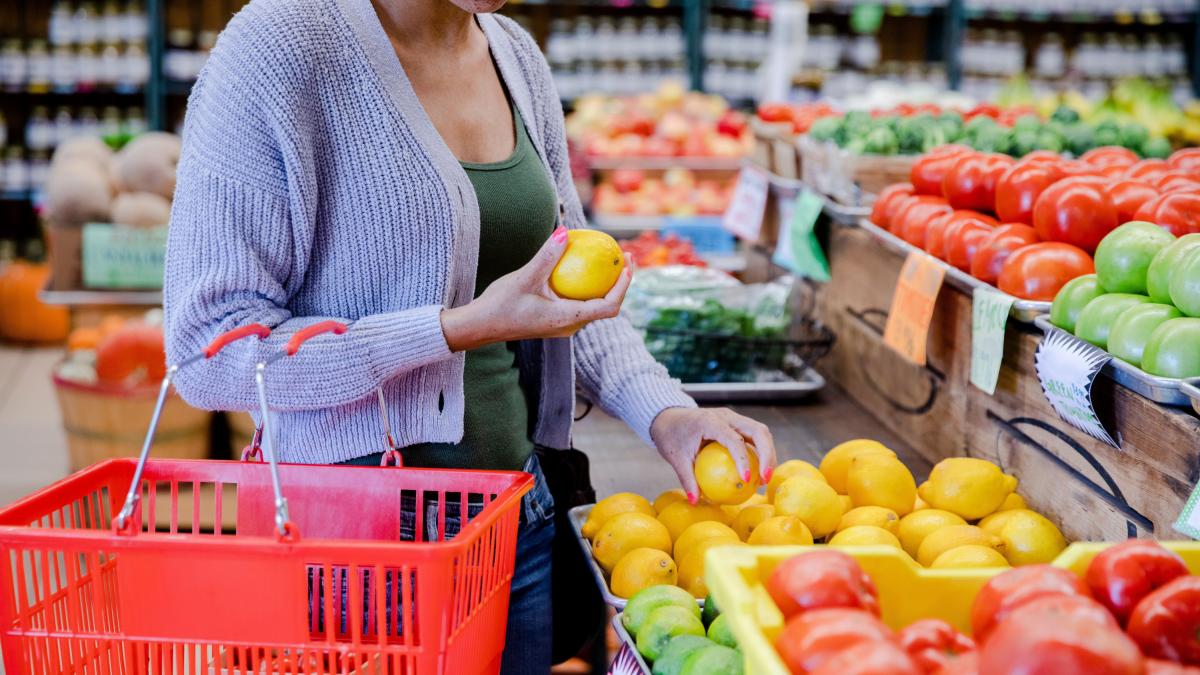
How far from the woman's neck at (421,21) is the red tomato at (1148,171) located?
4.02 ft

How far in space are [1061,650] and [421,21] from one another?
1124 mm

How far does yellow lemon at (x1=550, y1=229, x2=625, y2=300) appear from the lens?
1380 mm

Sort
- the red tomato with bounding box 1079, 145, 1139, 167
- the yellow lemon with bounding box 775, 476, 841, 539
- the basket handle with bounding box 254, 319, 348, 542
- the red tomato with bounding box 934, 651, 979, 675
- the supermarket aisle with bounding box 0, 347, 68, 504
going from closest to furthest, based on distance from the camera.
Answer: the red tomato with bounding box 934, 651, 979, 675
the basket handle with bounding box 254, 319, 348, 542
the yellow lemon with bounding box 775, 476, 841, 539
the red tomato with bounding box 1079, 145, 1139, 167
the supermarket aisle with bounding box 0, 347, 68, 504

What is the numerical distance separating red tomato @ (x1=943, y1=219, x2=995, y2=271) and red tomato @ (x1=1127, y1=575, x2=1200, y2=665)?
3.78ft

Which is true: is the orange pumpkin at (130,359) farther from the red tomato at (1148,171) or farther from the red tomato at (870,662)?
the red tomato at (870,662)

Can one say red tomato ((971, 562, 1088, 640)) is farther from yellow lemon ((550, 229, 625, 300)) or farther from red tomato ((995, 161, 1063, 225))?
red tomato ((995, 161, 1063, 225))

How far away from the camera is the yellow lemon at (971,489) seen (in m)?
1.64

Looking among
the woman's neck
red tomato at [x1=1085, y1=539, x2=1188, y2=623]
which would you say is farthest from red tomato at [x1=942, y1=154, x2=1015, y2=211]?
red tomato at [x1=1085, y1=539, x2=1188, y2=623]

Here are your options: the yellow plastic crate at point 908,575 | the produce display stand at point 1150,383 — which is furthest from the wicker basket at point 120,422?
the yellow plastic crate at point 908,575

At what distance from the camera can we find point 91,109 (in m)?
7.09

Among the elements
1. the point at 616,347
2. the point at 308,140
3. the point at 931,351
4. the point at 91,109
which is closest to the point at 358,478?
A: the point at 308,140

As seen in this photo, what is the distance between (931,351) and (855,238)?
501 mm

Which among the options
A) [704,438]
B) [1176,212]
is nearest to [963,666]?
[704,438]

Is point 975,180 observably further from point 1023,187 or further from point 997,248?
point 997,248
